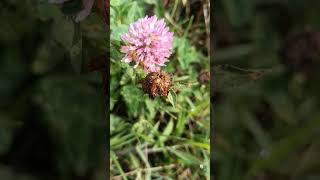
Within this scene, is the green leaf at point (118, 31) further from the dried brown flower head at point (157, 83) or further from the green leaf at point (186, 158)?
the green leaf at point (186, 158)

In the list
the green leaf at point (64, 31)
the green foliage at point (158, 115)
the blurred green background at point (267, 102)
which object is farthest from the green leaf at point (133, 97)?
the blurred green background at point (267, 102)

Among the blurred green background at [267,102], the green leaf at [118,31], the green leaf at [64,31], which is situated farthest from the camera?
the blurred green background at [267,102]

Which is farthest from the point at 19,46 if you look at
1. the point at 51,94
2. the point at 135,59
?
the point at 135,59

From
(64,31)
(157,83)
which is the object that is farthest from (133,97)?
(64,31)

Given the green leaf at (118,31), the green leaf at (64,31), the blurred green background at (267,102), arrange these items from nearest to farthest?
the green leaf at (118,31) < the green leaf at (64,31) < the blurred green background at (267,102)

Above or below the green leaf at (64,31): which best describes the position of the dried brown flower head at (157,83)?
below

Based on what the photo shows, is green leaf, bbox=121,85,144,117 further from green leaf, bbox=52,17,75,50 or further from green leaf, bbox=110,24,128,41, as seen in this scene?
green leaf, bbox=52,17,75,50
